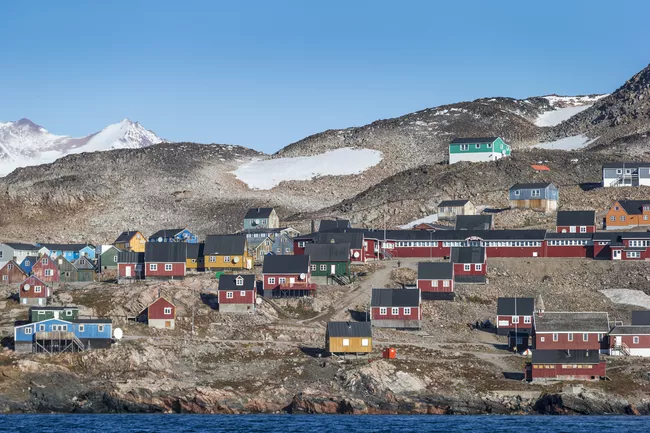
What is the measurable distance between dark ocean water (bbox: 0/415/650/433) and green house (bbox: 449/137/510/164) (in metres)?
87.7

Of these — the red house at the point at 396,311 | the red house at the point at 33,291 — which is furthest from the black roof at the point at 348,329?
the red house at the point at 33,291

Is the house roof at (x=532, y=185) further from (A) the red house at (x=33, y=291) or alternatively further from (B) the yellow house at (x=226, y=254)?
(A) the red house at (x=33, y=291)

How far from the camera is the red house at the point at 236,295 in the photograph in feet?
396

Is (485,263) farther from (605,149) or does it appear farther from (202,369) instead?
(605,149)

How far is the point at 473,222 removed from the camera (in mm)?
148375

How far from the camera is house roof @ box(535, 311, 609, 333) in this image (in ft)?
352

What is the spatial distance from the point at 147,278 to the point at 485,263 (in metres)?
32.1

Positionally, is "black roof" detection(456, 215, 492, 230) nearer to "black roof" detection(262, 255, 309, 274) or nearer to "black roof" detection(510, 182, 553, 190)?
"black roof" detection(510, 182, 553, 190)

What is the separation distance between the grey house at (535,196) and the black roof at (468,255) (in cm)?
2718

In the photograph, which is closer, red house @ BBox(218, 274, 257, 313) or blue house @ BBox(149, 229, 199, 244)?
red house @ BBox(218, 274, 257, 313)

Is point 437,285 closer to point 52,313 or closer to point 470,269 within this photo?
point 470,269

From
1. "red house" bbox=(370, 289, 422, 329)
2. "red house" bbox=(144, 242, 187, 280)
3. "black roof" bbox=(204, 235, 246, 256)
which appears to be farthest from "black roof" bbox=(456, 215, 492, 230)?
"red house" bbox=(144, 242, 187, 280)

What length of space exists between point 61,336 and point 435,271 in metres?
35.6

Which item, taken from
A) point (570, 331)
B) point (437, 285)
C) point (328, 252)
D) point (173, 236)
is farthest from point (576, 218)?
point (173, 236)
